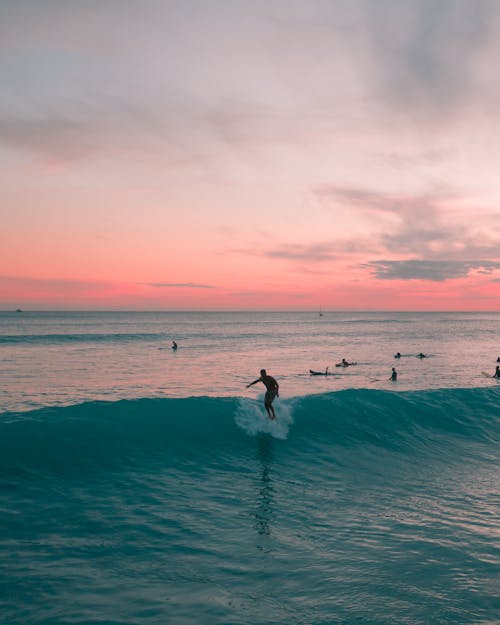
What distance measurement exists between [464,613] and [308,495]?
5726mm

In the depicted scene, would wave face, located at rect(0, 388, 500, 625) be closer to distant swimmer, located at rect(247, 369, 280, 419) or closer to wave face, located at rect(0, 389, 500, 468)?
wave face, located at rect(0, 389, 500, 468)

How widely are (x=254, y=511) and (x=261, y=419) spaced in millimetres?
8435

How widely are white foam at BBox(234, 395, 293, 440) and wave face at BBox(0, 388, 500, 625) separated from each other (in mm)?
83

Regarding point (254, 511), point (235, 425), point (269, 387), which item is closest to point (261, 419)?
point (235, 425)

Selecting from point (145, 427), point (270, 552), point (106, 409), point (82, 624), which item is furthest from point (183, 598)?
point (106, 409)

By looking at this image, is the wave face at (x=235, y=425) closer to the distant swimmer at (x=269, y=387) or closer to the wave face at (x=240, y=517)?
the wave face at (x=240, y=517)

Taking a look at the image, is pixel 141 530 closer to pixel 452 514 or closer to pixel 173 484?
pixel 173 484

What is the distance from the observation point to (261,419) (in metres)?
19.6

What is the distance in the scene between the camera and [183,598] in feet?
24.9

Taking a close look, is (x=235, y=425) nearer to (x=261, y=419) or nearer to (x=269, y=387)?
(x=261, y=419)

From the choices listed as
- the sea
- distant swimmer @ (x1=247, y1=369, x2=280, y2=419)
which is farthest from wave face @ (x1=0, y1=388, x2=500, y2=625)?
distant swimmer @ (x1=247, y1=369, x2=280, y2=419)

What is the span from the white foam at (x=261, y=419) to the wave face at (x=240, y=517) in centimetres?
8

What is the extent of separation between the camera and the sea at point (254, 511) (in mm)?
7492

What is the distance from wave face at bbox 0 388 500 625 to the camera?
7.50 metres
